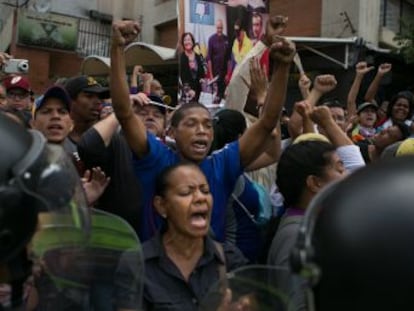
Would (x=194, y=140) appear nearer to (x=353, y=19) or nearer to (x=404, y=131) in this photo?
(x=404, y=131)

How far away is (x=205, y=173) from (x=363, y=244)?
1988mm

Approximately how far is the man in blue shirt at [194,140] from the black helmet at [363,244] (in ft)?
5.99

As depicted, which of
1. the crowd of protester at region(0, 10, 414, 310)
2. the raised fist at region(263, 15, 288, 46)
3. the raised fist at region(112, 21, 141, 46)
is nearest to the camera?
the crowd of protester at region(0, 10, 414, 310)

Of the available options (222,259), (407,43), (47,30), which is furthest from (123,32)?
(47,30)

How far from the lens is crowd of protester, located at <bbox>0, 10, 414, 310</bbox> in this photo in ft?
8.50

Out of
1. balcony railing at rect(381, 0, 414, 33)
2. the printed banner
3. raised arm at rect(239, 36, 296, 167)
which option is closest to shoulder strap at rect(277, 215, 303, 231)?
raised arm at rect(239, 36, 296, 167)

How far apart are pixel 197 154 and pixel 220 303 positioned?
1.49 metres

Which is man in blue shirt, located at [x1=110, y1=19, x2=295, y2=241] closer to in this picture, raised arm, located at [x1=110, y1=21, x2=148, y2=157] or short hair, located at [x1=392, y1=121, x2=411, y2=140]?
raised arm, located at [x1=110, y1=21, x2=148, y2=157]

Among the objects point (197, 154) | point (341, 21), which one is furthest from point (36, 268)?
point (341, 21)

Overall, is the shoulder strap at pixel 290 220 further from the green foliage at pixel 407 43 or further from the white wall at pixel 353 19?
the white wall at pixel 353 19

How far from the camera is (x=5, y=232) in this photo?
1546mm

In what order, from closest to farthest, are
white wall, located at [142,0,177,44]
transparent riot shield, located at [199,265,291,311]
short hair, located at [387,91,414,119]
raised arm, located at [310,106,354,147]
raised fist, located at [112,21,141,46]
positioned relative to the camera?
transparent riot shield, located at [199,265,291,311] < raised fist, located at [112,21,141,46] < raised arm, located at [310,106,354,147] < short hair, located at [387,91,414,119] < white wall, located at [142,0,177,44]

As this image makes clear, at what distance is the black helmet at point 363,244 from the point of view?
131 centimetres

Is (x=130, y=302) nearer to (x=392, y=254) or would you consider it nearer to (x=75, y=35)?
(x=392, y=254)
